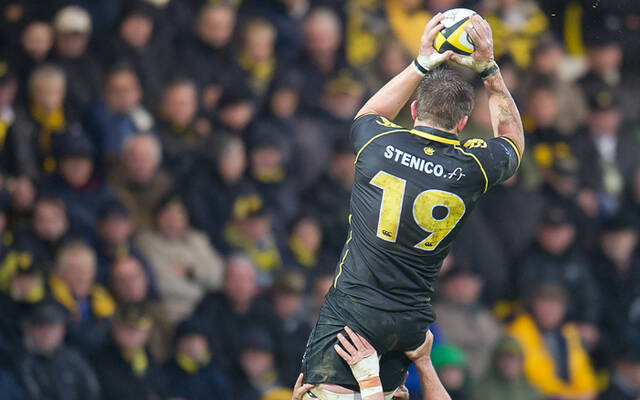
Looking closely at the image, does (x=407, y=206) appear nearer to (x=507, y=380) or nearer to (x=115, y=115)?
(x=115, y=115)

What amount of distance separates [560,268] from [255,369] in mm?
→ 4572

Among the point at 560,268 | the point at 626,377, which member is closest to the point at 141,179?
the point at 560,268

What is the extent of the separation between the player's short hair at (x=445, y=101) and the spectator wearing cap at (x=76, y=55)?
5.20 meters

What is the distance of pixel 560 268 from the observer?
46.3 ft

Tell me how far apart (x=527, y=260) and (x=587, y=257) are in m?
1.33

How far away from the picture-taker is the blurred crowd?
10.8 m

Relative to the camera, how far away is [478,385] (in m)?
12.8

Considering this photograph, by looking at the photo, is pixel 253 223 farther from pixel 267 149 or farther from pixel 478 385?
pixel 478 385

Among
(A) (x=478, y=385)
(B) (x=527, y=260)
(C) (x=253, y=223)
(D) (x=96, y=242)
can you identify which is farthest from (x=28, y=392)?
(B) (x=527, y=260)

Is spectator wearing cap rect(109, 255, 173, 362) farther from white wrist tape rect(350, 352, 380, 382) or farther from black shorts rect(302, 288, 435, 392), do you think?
white wrist tape rect(350, 352, 380, 382)

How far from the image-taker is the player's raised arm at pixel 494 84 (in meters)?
7.28

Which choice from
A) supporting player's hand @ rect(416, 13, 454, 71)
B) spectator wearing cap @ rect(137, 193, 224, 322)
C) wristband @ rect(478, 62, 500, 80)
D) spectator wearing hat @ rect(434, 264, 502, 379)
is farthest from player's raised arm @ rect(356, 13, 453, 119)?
spectator wearing hat @ rect(434, 264, 502, 379)

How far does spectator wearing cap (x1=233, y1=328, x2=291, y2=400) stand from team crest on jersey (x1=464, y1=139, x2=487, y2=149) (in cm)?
484

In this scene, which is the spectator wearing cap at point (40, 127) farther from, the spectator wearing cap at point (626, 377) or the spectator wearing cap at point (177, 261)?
the spectator wearing cap at point (626, 377)
